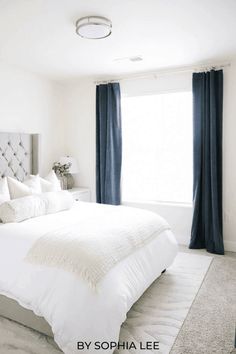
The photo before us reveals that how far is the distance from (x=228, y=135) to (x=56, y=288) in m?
3.02

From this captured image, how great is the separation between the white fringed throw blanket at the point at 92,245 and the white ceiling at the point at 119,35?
1.84 meters

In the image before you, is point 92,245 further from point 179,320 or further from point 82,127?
point 82,127

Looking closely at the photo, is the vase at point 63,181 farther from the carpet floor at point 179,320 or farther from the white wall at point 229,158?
the white wall at point 229,158

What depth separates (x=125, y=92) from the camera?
4484 mm

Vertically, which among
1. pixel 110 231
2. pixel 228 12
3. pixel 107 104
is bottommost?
pixel 110 231

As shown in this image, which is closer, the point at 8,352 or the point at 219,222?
the point at 8,352

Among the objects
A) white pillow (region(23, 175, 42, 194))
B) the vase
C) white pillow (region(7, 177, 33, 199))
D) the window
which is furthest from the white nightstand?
white pillow (region(7, 177, 33, 199))

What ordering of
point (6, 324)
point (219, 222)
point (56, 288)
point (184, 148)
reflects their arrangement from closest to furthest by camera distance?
1. point (56, 288)
2. point (6, 324)
3. point (219, 222)
4. point (184, 148)

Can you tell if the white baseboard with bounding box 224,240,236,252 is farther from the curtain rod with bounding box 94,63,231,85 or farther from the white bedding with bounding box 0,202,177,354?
the curtain rod with bounding box 94,63,231,85

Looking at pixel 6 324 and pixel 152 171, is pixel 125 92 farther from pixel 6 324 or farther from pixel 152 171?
pixel 6 324

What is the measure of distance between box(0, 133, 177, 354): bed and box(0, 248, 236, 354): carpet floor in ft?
0.46

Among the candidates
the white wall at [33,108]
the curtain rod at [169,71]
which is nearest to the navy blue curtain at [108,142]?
the curtain rod at [169,71]

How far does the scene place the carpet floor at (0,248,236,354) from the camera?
6.63ft

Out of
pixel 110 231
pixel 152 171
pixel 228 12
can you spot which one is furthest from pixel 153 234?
pixel 228 12
